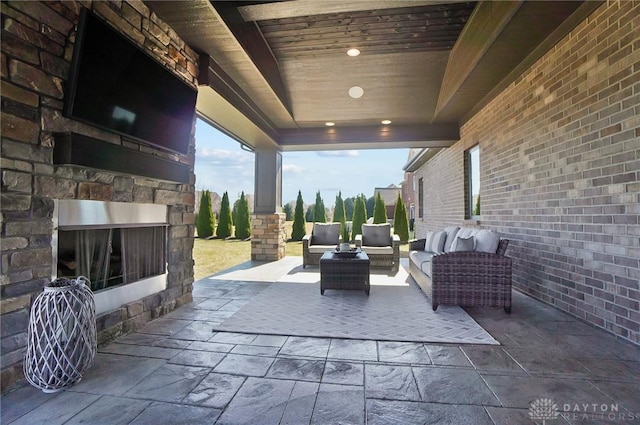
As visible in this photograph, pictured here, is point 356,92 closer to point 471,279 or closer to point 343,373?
point 471,279

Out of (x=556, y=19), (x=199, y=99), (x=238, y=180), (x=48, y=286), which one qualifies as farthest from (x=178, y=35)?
(x=238, y=180)

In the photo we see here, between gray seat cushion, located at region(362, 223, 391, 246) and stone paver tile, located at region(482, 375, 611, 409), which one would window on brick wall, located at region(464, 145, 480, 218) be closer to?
gray seat cushion, located at region(362, 223, 391, 246)

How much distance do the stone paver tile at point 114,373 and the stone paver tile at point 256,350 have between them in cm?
56

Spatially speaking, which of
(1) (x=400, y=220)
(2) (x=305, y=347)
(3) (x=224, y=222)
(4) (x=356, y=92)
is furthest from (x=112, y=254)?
(3) (x=224, y=222)

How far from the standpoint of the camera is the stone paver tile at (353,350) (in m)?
2.54

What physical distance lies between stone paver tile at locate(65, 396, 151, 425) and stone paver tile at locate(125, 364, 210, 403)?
0.25ft

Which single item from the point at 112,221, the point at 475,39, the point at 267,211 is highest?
the point at 475,39

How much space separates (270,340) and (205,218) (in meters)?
11.9

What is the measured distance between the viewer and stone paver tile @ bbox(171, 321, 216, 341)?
2.96 meters

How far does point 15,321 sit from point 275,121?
17.9 feet

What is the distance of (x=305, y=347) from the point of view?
275 cm

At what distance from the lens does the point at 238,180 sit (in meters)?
14.2

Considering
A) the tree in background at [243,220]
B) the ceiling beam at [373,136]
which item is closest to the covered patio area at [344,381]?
the ceiling beam at [373,136]

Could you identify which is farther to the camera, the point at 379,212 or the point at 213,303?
the point at 379,212
